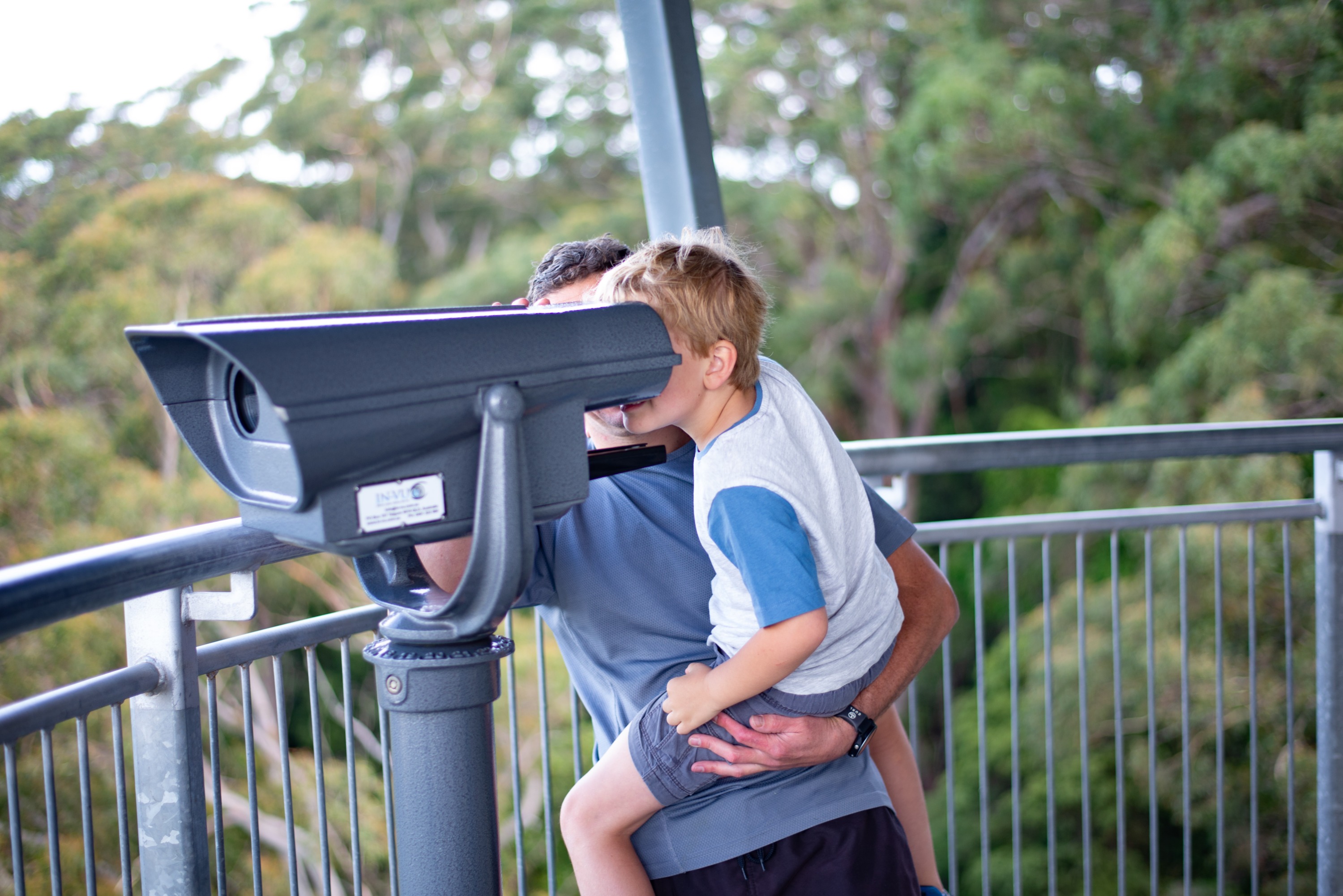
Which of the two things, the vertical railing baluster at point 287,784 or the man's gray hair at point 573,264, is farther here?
the man's gray hair at point 573,264

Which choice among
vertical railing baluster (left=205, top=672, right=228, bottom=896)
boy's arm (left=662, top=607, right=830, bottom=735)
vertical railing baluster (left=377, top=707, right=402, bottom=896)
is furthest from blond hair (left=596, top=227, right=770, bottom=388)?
vertical railing baluster (left=205, top=672, right=228, bottom=896)

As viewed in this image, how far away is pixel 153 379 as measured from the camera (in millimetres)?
879

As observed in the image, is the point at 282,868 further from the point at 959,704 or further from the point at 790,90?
the point at 790,90

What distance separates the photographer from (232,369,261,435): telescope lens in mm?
880

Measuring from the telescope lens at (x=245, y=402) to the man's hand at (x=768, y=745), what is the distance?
1.82 feet

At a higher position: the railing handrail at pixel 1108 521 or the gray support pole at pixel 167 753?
the gray support pole at pixel 167 753

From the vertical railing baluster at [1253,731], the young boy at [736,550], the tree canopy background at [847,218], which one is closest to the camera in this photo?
the young boy at [736,550]

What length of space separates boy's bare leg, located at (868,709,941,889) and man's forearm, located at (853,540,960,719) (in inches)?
4.7

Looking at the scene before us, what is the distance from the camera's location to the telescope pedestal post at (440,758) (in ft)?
3.11

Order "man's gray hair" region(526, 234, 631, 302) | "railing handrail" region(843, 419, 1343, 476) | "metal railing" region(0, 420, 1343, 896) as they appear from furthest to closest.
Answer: "railing handrail" region(843, 419, 1343, 476) < "man's gray hair" region(526, 234, 631, 302) < "metal railing" region(0, 420, 1343, 896)

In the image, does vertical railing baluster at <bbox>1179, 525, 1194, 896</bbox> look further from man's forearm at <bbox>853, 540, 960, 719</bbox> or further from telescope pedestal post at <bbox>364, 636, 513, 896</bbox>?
telescope pedestal post at <bbox>364, 636, 513, 896</bbox>

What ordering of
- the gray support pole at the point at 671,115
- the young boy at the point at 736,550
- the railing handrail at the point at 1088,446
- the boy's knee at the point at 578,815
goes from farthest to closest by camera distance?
the gray support pole at the point at 671,115 < the railing handrail at the point at 1088,446 < the boy's knee at the point at 578,815 < the young boy at the point at 736,550

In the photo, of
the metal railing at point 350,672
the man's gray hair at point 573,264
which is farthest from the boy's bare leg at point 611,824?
the man's gray hair at point 573,264

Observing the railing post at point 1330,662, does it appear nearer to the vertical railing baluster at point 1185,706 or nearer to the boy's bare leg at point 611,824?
the vertical railing baluster at point 1185,706
